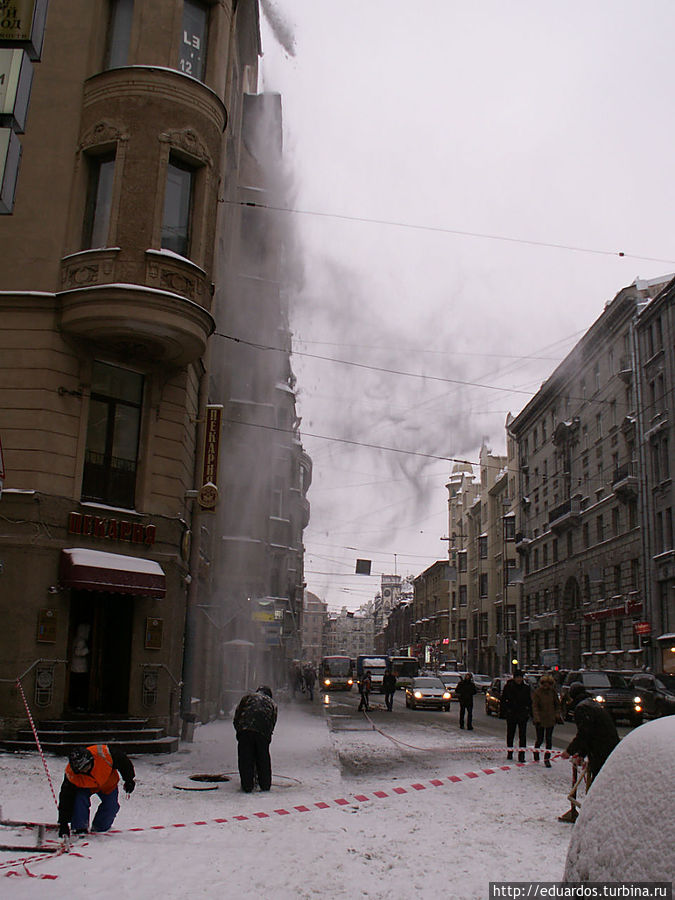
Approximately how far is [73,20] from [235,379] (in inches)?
902

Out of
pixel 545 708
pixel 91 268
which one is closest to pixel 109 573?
pixel 91 268

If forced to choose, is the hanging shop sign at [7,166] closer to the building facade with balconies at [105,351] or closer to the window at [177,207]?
the building facade with balconies at [105,351]

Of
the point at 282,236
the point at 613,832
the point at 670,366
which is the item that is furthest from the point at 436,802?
the point at 670,366

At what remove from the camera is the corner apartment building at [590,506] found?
4344 centimetres

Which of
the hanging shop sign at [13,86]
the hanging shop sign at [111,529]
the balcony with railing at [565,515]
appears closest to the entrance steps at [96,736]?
the hanging shop sign at [111,529]

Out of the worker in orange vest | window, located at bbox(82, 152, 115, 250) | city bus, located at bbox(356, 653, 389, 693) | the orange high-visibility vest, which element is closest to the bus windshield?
city bus, located at bbox(356, 653, 389, 693)

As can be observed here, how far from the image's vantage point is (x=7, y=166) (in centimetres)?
784

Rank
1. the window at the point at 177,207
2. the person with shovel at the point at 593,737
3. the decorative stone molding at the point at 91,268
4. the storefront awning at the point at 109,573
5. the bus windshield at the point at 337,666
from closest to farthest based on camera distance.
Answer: the person with shovel at the point at 593,737, the storefront awning at the point at 109,573, the decorative stone molding at the point at 91,268, the window at the point at 177,207, the bus windshield at the point at 337,666

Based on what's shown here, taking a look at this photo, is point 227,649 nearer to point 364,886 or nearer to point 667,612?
point 667,612

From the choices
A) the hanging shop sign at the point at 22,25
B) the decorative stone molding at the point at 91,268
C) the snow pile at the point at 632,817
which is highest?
the decorative stone molding at the point at 91,268

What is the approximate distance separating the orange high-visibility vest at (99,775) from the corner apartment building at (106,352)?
712 centimetres

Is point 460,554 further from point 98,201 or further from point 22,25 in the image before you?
point 22,25

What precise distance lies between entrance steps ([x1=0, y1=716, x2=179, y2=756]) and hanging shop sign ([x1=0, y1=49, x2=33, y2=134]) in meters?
9.88

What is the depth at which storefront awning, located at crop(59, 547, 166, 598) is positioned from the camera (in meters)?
14.8
